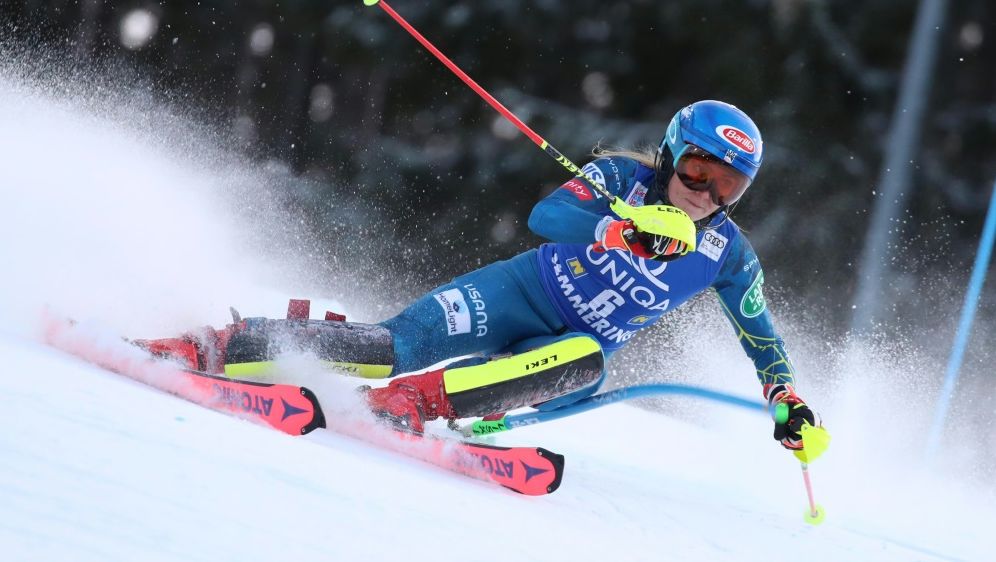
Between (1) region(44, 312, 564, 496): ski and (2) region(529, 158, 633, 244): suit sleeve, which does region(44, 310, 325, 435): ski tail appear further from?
(2) region(529, 158, 633, 244): suit sleeve

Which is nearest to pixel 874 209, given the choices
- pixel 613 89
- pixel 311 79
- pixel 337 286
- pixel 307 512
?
pixel 613 89

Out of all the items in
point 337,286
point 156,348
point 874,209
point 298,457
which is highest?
point 874,209

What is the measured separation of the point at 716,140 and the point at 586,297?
56 centimetres

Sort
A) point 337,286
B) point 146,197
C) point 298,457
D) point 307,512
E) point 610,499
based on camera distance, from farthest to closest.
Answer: point 337,286 < point 146,197 < point 610,499 < point 298,457 < point 307,512

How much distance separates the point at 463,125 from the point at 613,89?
4.34 ft

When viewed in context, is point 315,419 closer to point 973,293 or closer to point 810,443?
point 810,443

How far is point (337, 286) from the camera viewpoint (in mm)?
8039

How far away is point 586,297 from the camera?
2.88 m

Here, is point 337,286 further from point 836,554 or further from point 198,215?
point 836,554

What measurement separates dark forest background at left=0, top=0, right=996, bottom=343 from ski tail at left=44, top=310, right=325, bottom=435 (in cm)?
579

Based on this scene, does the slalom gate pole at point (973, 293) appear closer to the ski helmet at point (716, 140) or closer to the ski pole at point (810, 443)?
the ski pole at point (810, 443)

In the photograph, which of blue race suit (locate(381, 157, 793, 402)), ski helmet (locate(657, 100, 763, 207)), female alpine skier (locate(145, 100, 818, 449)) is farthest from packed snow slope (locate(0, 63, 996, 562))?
ski helmet (locate(657, 100, 763, 207))

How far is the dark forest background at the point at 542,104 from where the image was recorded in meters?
8.12

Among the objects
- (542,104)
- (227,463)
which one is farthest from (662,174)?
(542,104)
